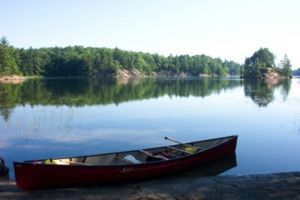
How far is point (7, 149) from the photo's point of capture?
957 inches

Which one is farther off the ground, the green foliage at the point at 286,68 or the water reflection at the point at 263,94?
the green foliage at the point at 286,68

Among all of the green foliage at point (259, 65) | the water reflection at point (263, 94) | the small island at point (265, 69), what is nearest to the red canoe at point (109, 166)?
the water reflection at point (263, 94)

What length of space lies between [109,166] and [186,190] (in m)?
3.63

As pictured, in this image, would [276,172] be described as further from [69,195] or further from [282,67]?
[282,67]

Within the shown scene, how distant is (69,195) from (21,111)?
29.0 m

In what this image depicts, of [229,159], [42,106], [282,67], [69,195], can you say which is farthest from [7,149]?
[282,67]

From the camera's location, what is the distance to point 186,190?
53.1 ft

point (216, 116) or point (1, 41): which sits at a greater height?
point (1, 41)

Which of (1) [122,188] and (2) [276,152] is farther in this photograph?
(2) [276,152]

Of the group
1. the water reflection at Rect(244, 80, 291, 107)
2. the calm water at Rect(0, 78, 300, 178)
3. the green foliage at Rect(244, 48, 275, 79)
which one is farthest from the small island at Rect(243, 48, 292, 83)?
the calm water at Rect(0, 78, 300, 178)

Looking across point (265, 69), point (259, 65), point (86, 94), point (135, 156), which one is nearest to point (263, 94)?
point (86, 94)

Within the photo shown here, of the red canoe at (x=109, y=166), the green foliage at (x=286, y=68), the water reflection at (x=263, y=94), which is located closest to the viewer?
the red canoe at (x=109, y=166)

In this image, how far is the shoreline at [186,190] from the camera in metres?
15.1

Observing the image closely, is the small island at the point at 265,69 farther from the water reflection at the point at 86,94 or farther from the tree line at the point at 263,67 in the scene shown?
the water reflection at the point at 86,94
